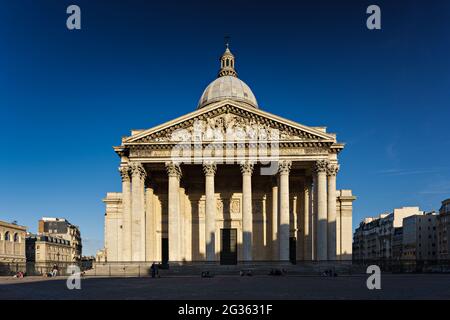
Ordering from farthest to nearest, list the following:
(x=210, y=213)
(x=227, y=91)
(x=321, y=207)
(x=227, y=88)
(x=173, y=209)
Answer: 1. (x=227, y=88)
2. (x=227, y=91)
3. (x=173, y=209)
4. (x=210, y=213)
5. (x=321, y=207)

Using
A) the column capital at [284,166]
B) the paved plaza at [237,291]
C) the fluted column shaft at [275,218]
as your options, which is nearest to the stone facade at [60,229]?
the fluted column shaft at [275,218]


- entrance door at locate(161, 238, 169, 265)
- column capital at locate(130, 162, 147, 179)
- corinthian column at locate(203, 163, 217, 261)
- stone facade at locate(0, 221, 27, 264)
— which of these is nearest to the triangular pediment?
column capital at locate(130, 162, 147, 179)

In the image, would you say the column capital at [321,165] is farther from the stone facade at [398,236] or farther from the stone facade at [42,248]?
the stone facade at [42,248]

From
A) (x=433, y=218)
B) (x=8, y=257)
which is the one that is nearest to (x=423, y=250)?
(x=433, y=218)

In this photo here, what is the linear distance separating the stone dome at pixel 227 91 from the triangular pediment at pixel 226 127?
24056mm

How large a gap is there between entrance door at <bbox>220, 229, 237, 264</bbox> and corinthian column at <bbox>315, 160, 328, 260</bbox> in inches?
466

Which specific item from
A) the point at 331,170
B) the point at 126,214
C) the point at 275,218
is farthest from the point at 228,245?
the point at 331,170

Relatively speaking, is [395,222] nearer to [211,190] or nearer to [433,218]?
[433,218]

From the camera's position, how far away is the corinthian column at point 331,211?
143ft

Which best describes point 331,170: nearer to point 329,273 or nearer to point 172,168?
point 329,273

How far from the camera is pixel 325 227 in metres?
43.1

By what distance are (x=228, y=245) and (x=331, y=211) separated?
13819mm

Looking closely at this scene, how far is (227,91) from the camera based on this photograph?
6938 cm
